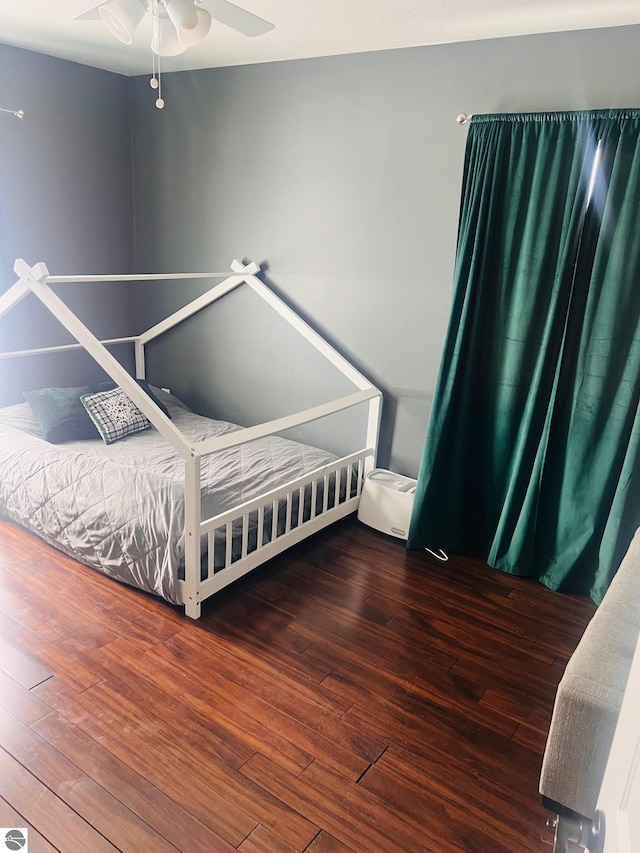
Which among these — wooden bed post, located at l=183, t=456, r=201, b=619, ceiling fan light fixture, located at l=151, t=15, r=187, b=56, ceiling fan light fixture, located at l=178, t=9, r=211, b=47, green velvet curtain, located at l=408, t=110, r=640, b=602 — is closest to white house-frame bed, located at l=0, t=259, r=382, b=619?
wooden bed post, located at l=183, t=456, r=201, b=619

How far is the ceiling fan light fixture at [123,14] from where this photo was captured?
1838mm

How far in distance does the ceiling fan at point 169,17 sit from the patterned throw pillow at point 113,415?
1945 millimetres

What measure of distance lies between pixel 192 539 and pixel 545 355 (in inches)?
67.3

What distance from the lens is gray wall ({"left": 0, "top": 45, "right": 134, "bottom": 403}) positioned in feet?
11.4

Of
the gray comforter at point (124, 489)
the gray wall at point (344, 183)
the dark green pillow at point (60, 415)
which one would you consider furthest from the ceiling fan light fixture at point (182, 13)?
the dark green pillow at point (60, 415)

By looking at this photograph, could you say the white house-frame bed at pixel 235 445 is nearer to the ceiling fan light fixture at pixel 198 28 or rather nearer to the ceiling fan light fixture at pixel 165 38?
the ceiling fan light fixture at pixel 165 38

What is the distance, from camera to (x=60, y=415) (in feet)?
11.3

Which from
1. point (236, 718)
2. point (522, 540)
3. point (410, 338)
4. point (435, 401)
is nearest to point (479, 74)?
point (410, 338)

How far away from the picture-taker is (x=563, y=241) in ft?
8.82

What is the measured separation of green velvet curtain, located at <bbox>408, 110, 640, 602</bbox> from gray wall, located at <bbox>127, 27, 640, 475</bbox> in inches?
8.6

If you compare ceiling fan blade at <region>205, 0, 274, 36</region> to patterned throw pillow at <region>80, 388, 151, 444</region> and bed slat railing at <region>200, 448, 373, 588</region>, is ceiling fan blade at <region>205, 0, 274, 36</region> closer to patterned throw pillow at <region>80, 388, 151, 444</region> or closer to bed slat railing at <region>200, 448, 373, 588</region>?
bed slat railing at <region>200, 448, 373, 588</region>

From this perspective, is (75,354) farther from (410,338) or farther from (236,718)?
(236,718)

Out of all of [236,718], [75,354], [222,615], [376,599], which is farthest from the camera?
[75,354]

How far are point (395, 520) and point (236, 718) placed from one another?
57.4 inches
